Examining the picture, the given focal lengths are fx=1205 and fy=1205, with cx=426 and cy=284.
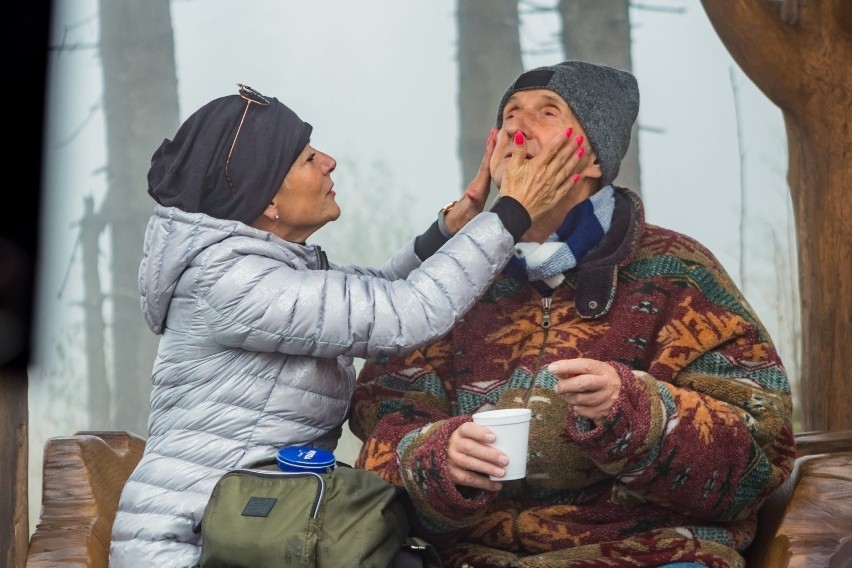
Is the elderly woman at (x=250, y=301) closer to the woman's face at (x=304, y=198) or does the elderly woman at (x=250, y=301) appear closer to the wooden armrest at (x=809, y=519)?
the woman's face at (x=304, y=198)

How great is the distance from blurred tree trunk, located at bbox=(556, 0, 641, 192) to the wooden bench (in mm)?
3980

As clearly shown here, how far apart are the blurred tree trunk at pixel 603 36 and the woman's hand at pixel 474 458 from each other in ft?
16.0

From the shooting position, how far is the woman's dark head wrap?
276 centimetres

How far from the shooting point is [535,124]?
300 cm

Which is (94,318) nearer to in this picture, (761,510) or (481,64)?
(481,64)

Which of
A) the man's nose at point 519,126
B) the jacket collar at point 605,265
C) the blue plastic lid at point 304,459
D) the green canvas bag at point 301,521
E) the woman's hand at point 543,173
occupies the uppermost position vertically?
the man's nose at point 519,126

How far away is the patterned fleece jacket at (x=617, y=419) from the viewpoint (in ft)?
8.37

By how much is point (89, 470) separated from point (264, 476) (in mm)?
780

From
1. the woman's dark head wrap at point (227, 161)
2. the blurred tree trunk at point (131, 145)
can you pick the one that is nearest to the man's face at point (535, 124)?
the woman's dark head wrap at point (227, 161)

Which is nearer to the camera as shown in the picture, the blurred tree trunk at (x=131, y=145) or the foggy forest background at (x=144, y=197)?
the foggy forest background at (x=144, y=197)

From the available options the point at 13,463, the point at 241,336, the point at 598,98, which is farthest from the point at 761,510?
the point at 13,463

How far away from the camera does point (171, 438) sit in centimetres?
274

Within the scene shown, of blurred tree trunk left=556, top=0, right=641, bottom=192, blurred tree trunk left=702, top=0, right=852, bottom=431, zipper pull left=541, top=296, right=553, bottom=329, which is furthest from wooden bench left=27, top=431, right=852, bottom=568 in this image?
blurred tree trunk left=556, top=0, right=641, bottom=192

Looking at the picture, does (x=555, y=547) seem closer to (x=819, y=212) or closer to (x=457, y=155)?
(x=819, y=212)
